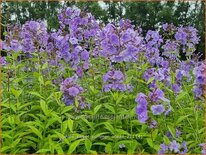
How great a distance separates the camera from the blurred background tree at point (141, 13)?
15219 millimetres

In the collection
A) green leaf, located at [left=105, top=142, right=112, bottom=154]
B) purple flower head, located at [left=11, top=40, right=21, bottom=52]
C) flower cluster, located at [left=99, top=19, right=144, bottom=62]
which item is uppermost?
purple flower head, located at [left=11, top=40, right=21, bottom=52]

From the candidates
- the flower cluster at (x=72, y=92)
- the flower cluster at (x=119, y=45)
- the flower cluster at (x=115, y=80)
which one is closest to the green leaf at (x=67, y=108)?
the flower cluster at (x=72, y=92)

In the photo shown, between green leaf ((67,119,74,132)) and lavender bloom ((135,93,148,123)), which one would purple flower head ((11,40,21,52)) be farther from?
lavender bloom ((135,93,148,123))

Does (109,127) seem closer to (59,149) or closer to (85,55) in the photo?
(59,149)

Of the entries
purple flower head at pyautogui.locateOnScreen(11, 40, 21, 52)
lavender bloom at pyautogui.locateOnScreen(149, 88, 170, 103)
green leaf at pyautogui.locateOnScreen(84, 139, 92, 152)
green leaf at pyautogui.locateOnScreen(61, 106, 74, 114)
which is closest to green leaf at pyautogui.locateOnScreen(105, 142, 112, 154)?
green leaf at pyautogui.locateOnScreen(84, 139, 92, 152)

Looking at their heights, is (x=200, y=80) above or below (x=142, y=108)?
above

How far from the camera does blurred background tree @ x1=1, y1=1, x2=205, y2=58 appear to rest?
49.9 feet

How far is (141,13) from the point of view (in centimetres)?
1612

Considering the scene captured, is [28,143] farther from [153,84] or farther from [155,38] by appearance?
[155,38]

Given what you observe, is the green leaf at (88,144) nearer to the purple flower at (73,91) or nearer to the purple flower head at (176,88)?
the purple flower at (73,91)

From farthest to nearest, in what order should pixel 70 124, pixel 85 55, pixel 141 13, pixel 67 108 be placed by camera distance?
pixel 141 13 → pixel 85 55 → pixel 67 108 → pixel 70 124

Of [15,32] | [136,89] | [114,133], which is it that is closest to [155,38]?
[136,89]

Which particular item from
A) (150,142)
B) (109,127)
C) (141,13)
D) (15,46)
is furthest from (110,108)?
(141,13)

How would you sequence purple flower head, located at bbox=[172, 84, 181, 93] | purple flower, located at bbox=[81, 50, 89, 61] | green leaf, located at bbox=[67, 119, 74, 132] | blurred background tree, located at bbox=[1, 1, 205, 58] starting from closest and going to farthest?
green leaf, located at bbox=[67, 119, 74, 132] → purple flower head, located at bbox=[172, 84, 181, 93] → purple flower, located at bbox=[81, 50, 89, 61] → blurred background tree, located at bbox=[1, 1, 205, 58]
